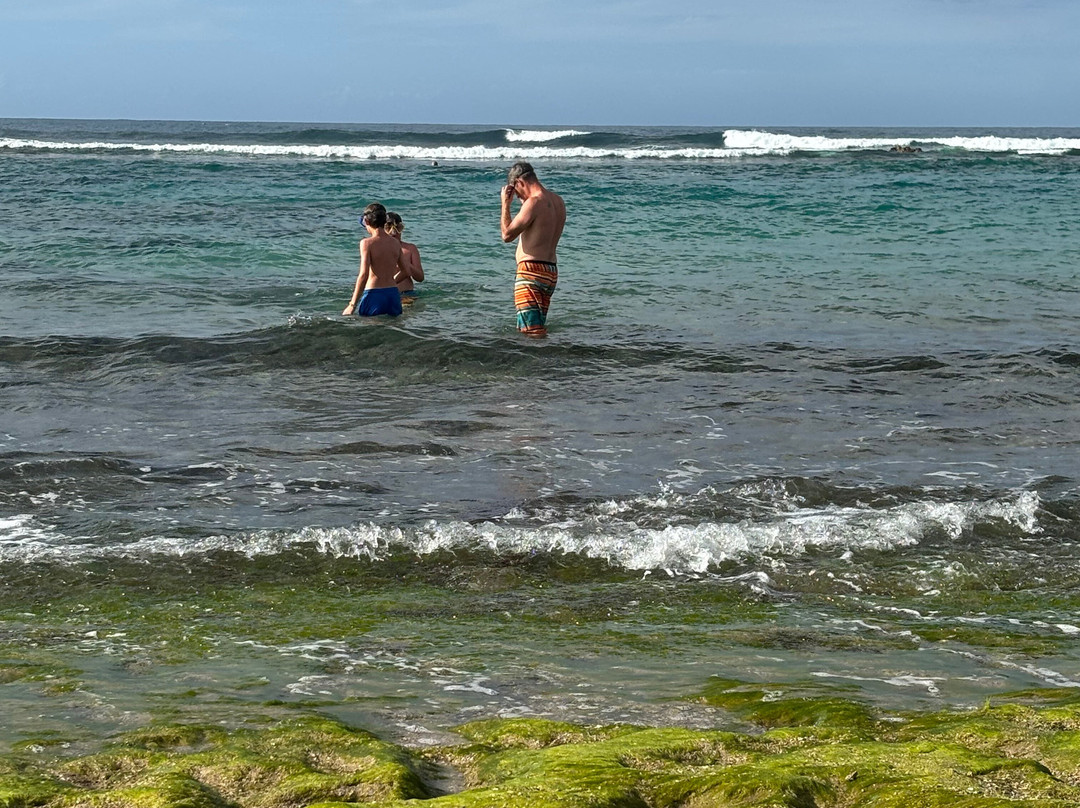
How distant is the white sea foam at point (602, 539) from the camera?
5.18 meters

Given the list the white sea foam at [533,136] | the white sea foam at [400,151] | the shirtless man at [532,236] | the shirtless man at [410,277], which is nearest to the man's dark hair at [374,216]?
the shirtless man at [410,277]

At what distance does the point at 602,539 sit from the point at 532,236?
4.99m

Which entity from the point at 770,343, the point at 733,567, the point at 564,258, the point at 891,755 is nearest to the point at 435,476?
the point at 733,567

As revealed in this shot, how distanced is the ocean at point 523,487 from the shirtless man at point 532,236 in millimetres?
323

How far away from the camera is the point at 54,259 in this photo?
15266 millimetres

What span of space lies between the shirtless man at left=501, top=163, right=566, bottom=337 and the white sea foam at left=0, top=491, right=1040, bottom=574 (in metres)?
4.58

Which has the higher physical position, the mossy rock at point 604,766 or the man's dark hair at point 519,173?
the man's dark hair at point 519,173

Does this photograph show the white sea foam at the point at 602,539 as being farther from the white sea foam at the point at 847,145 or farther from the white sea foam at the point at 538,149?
the white sea foam at the point at 847,145

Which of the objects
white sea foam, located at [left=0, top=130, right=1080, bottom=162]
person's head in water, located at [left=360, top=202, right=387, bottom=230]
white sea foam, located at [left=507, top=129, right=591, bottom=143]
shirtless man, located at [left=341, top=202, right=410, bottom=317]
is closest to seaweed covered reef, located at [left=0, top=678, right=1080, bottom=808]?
person's head in water, located at [left=360, top=202, right=387, bottom=230]

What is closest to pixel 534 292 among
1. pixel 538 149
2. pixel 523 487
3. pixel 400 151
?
pixel 523 487

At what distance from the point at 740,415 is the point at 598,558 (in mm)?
3086

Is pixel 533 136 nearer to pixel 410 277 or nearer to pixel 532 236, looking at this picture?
pixel 410 277

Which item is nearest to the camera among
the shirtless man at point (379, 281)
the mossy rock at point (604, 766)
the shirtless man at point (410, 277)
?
the mossy rock at point (604, 766)

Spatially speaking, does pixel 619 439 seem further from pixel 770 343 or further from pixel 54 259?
pixel 54 259
